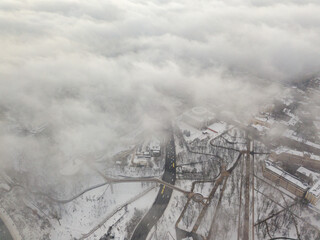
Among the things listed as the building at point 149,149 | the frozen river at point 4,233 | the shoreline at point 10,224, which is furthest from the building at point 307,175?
the frozen river at point 4,233

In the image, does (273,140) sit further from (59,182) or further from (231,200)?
(59,182)

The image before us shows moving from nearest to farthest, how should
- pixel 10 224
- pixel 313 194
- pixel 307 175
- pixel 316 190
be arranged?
pixel 313 194 < pixel 316 190 < pixel 10 224 < pixel 307 175

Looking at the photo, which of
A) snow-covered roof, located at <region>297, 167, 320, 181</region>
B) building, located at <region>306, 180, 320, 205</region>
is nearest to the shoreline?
building, located at <region>306, 180, 320, 205</region>

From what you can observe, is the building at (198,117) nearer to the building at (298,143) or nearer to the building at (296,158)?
the building at (298,143)

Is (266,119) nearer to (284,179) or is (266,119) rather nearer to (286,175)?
(286,175)

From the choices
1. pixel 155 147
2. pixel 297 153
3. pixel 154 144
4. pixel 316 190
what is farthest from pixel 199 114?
pixel 316 190

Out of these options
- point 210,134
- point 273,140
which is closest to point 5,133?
point 210,134
